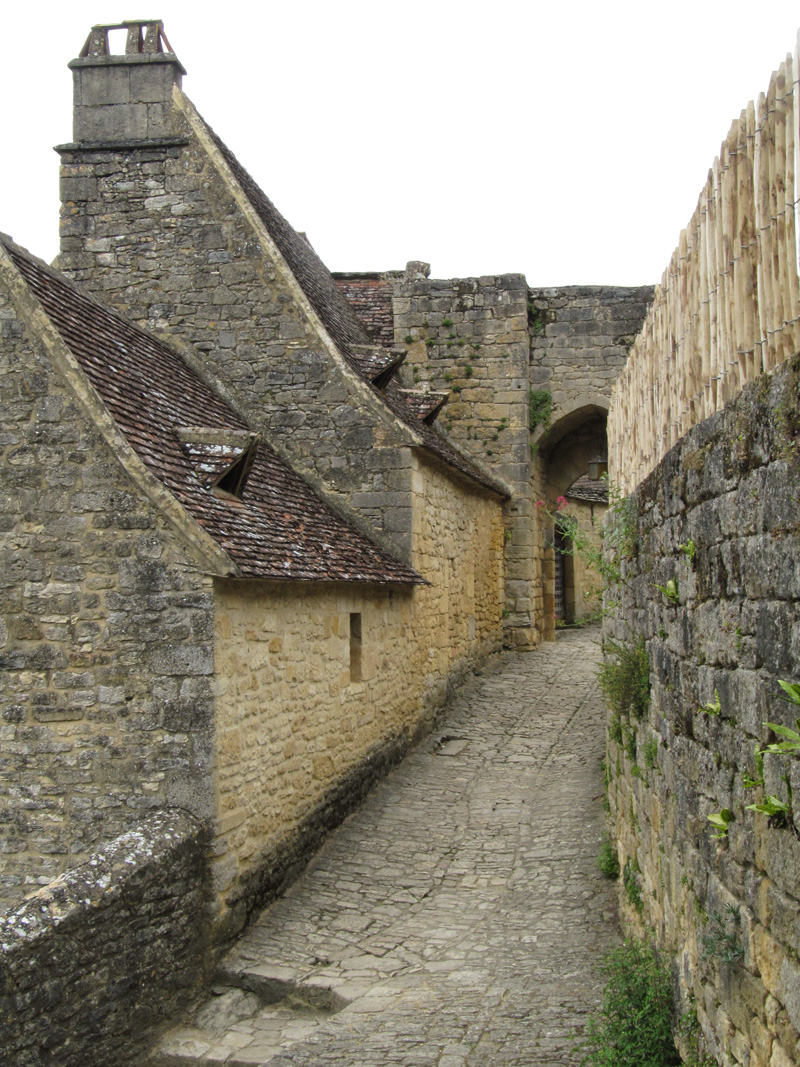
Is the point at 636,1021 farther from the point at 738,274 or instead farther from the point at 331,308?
the point at 331,308

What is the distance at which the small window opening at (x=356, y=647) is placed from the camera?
31.5 feet

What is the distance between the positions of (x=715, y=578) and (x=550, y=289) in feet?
45.0

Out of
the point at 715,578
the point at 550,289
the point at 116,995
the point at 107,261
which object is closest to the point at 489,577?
the point at 550,289

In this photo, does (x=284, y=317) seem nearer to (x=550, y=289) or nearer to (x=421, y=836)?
(x=421, y=836)

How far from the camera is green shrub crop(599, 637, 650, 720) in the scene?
543cm

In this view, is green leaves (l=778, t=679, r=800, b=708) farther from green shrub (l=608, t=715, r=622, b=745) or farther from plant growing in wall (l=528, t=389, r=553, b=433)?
plant growing in wall (l=528, t=389, r=553, b=433)

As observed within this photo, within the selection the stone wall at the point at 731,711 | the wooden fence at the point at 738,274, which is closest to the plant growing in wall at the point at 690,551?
the stone wall at the point at 731,711

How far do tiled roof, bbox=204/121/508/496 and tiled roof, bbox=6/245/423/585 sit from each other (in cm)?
173

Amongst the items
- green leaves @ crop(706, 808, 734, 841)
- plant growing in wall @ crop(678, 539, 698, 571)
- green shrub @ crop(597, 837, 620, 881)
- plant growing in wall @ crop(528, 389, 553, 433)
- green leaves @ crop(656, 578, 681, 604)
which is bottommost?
green shrub @ crop(597, 837, 620, 881)

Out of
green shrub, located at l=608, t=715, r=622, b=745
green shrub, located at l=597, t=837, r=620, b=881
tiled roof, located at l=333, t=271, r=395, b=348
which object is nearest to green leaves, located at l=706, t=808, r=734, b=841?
green shrub, located at l=608, t=715, r=622, b=745

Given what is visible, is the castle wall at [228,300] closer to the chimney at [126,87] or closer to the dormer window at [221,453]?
the chimney at [126,87]

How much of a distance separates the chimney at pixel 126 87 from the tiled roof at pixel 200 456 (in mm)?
2876

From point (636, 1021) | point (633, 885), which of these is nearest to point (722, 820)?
point (636, 1021)

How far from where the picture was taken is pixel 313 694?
8.49 m
